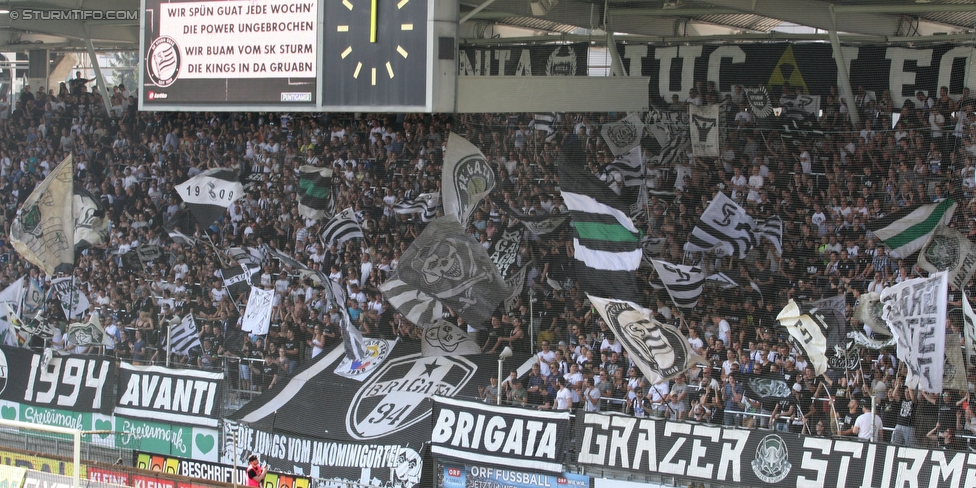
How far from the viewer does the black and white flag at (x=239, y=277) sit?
16078mm

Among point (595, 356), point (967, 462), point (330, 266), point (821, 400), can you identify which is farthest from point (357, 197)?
point (967, 462)

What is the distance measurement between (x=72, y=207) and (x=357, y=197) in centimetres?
495

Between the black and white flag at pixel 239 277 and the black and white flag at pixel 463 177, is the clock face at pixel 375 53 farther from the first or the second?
the black and white flag at pixel 239 277

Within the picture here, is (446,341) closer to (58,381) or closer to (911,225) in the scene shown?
(911,225)

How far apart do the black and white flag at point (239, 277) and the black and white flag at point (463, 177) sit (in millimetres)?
3434

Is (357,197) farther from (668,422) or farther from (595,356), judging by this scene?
(668,422)

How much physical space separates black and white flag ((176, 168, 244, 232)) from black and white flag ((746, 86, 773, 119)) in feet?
26.4

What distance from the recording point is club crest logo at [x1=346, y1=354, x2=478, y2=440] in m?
13.8

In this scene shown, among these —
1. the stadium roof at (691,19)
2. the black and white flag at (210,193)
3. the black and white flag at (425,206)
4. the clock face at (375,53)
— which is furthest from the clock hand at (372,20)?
the black and white flag at (210,193)

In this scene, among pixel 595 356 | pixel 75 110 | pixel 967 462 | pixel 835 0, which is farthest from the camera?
pixel 75 110

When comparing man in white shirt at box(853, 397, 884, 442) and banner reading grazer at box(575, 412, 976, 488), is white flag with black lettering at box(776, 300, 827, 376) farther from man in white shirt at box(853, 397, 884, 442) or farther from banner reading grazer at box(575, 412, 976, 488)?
A: banner reading grazer at box(575, 412, 976, 488)

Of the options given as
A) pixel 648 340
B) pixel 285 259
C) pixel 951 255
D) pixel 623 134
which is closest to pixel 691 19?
pixel 623 134

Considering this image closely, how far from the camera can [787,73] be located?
632 inches

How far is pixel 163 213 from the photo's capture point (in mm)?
17953
